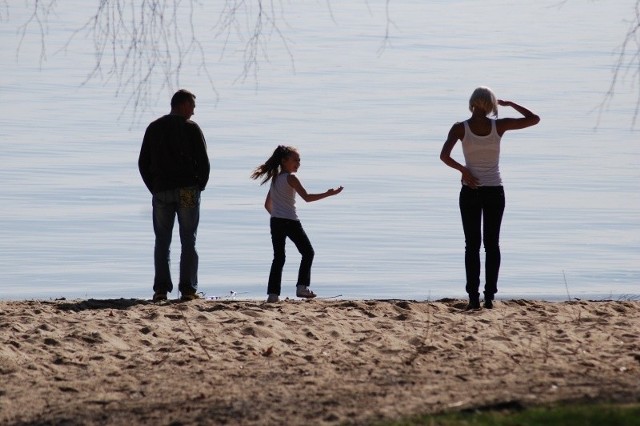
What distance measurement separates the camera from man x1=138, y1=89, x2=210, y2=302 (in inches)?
480

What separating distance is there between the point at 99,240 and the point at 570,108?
18.9 metres

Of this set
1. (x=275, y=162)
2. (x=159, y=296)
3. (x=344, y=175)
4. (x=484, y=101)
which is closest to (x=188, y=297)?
(x=159, y=296)

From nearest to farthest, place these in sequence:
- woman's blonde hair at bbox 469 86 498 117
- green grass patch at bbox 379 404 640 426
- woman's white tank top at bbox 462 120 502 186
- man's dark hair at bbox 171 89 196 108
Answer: green grass patch at bbox 379 404 640 426
woman's blonde hair at bbox 469 86 498 117
woman's white tank top at bbox 462 120 502 186
man's dark hair at bbox 171 89 196 108

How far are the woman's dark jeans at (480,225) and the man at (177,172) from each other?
2.24 meters

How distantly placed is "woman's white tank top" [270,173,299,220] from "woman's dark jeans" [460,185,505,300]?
1494 millimetres

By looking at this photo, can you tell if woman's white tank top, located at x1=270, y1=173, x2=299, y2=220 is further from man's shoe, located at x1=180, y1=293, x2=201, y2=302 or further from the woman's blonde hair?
the woman's blonde hair

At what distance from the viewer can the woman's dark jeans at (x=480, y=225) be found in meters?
11.5

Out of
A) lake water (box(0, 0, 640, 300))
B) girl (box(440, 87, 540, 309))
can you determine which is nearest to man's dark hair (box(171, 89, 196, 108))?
lake water (box(0, 0, 640, 300))

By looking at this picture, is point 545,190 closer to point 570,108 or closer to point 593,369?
point 570,108

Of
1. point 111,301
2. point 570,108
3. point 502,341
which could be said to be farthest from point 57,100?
point 502,341

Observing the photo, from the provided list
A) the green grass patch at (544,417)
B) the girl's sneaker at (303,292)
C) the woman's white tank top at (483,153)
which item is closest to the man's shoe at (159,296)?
the girl's sneaker at (303,292)

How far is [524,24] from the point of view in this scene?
64.0m

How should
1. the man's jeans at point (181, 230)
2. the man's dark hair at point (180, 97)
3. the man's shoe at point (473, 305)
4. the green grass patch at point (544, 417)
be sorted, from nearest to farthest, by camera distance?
the green grass patch at point (544, 417) → the man's shoe at point (473, 305) → the man's dark hair at point (180, 97) → the man's jeans at point (181, 230)

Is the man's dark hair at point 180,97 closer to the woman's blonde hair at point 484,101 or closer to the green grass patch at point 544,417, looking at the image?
the woman's blonde hair at point 484,101
